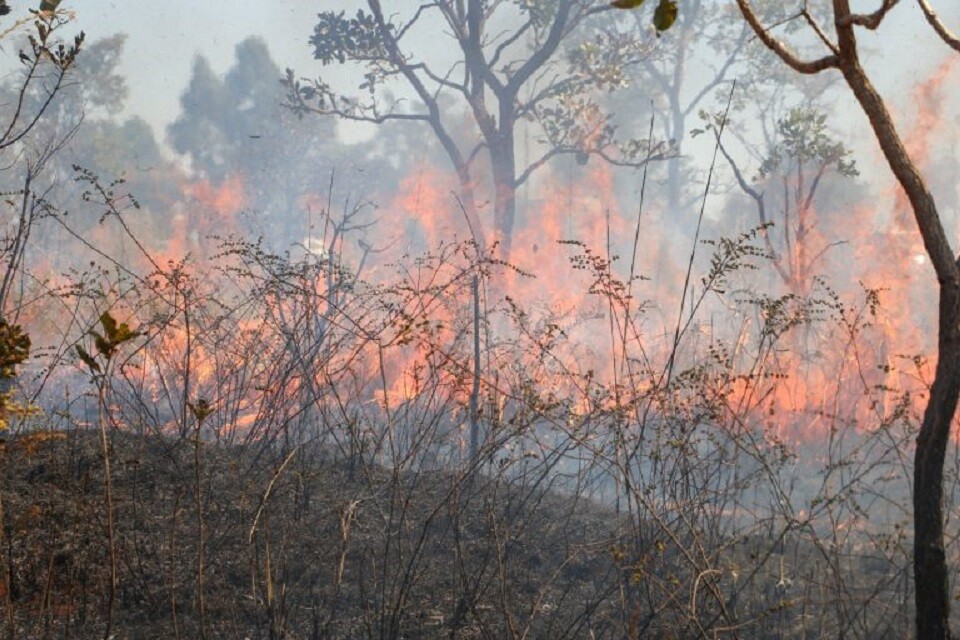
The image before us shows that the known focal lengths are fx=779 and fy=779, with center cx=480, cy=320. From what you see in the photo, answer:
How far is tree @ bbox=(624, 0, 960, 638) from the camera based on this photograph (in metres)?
2.18

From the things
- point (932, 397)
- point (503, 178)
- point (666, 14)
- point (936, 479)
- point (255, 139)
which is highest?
point (255, 139)

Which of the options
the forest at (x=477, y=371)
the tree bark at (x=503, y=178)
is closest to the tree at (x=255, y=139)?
the forest at (x=477, y=371)

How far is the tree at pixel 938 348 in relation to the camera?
7.14 feet

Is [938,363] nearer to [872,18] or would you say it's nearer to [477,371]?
[872,18]

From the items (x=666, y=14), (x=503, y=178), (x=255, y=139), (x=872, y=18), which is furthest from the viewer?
(x=255, y=139)

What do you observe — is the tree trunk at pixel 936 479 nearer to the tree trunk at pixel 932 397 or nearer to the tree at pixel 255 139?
the tree trunk at pixel 932 397

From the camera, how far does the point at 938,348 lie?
2162 mm

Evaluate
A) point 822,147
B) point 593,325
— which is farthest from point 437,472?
point 593,325

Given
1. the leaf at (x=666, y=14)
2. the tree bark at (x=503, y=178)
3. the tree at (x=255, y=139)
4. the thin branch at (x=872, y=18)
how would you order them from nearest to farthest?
the leaf at (x=666, y=14), the thin branch at (x=872, y=18), the tree bark at (x=503, y=178), the tree at (x=255, y=139)

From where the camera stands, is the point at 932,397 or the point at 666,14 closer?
the point at 666,14

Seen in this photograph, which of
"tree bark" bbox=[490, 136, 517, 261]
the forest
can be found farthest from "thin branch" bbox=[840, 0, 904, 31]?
"tree bark" bbox=[490, 136, 517, 261]

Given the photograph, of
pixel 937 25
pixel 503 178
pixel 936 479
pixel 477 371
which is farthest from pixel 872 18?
pixel 503 178

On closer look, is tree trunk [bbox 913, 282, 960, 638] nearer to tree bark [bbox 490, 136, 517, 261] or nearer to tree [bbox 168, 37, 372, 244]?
tree bark [bbox 490, 136, 517, 261]

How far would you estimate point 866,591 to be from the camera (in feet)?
15.0
